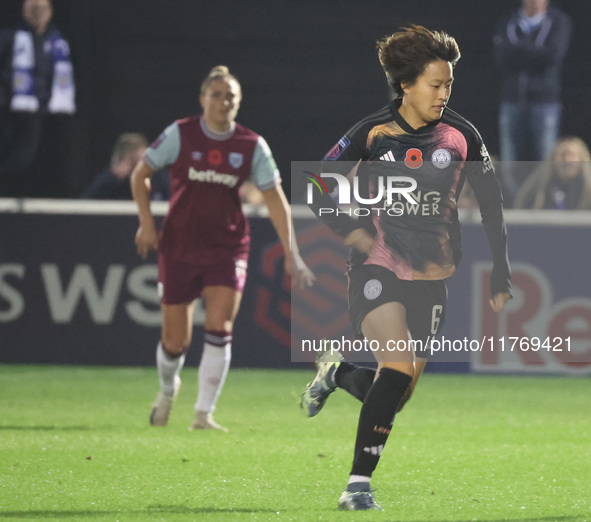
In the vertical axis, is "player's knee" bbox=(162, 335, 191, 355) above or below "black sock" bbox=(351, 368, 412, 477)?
below

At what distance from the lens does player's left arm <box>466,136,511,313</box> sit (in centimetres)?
585

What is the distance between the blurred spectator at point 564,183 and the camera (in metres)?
11.8

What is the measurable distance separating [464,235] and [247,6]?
4561 millimetres

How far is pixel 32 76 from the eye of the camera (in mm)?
12719

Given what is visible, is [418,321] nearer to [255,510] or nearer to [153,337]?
[255,510]

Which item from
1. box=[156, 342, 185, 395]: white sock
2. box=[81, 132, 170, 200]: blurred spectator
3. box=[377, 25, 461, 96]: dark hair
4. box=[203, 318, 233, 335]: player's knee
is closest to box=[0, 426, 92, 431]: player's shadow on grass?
box=[156, 342, 185, 395]: white sock

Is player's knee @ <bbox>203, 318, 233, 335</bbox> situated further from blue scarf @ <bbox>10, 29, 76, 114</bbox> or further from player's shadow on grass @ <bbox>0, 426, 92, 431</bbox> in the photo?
blue scarf @ <bbox>10, 29, 76, 114</bbox>

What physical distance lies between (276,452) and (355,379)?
148 centimetres

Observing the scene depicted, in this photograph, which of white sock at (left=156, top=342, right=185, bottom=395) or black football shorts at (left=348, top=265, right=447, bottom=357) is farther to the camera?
white sock at (left=156, top=342, right=185, bottom=395)

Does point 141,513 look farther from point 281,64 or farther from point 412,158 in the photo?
point 281,64

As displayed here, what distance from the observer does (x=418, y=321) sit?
5797 millimetres

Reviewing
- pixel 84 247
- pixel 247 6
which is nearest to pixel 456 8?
pixel 247 6

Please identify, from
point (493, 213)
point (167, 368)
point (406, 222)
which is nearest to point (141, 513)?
point (406, 222)

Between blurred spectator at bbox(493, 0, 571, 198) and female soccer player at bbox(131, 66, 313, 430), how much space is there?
4.73 meters
